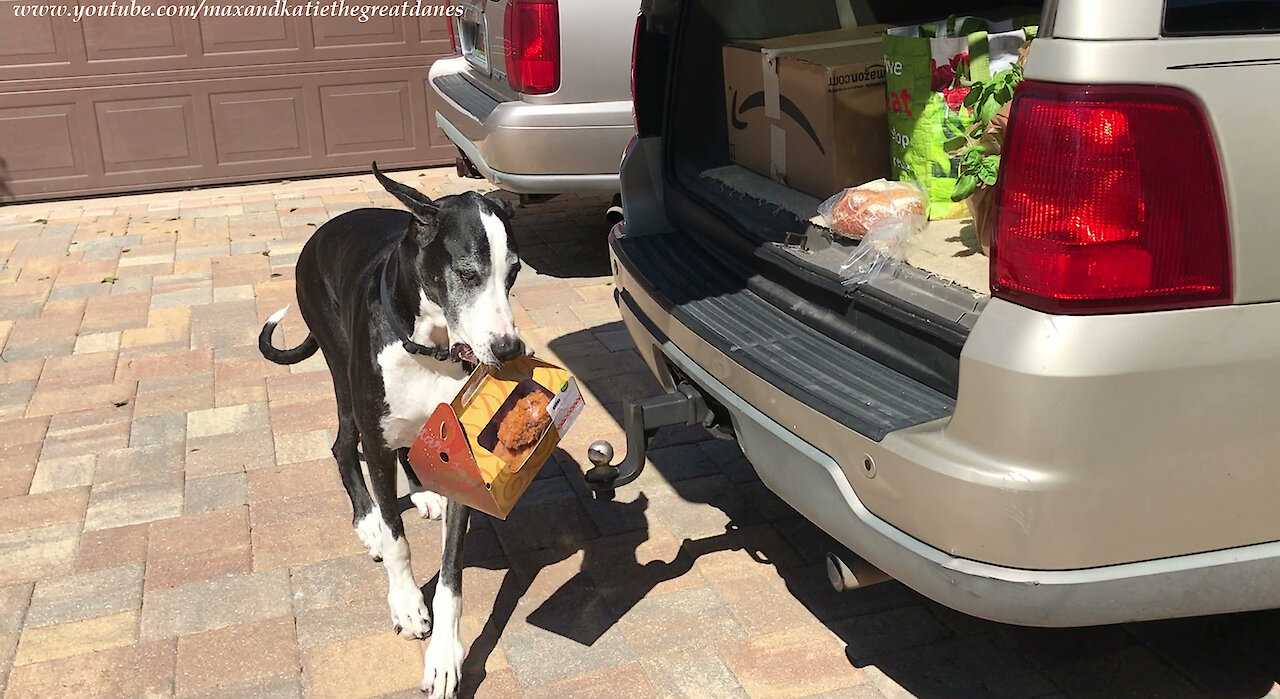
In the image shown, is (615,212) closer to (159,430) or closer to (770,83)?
(770,83)

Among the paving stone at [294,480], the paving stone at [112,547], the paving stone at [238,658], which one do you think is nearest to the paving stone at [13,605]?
the paving stone at [112,547]

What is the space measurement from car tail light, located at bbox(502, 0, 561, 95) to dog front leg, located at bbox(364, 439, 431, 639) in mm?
3369

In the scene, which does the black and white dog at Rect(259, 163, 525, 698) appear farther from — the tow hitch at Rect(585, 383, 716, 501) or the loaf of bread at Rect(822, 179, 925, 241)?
the loaf of bread at Rect(822, 179, 925, 241)

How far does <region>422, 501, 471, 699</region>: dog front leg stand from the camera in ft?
9.80

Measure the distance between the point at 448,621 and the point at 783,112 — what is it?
197cm

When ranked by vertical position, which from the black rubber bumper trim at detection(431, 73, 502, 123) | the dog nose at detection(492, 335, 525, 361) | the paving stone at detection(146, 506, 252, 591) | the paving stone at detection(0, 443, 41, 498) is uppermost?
the dog nose at detection(492, 335, 525, 361)

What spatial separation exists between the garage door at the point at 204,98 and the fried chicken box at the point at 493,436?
7532 millimetres

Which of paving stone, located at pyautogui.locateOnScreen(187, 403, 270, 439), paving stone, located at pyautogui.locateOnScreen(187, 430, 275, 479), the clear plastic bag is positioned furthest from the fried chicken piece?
paving stone, located at pyautogui.locateOnScreen(187, 403, 270, 439)

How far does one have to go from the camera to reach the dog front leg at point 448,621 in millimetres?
2988

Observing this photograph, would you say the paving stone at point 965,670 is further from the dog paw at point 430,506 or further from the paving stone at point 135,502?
the paving stone at point 135,502

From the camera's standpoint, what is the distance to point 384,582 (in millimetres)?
3605

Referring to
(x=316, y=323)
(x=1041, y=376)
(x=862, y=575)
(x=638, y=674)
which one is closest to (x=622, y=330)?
(x=316, y=323)

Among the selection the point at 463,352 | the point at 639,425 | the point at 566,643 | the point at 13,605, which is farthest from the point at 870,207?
the point at 13,605

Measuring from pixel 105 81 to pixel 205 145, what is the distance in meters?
0.89
